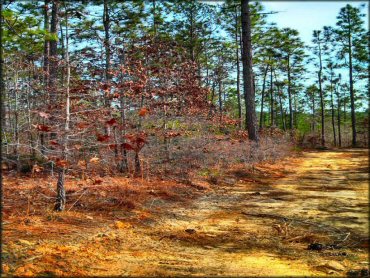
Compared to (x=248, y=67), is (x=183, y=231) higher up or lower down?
lower down

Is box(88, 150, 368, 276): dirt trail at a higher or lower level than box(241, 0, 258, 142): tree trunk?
lower

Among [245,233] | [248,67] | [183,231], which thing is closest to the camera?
[245,233]

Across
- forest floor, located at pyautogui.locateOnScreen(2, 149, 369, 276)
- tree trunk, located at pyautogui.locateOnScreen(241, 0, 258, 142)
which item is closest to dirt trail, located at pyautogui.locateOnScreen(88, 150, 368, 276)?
forest floor, located at pyautogui.locateOnScreen(2, 149, 369, 276)

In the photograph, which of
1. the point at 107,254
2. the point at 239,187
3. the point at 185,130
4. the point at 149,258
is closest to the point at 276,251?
the point at 149,258

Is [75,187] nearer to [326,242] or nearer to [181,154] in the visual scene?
[181,154]

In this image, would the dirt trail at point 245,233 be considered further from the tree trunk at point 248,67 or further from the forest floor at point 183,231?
the tree trunk at point 248,67

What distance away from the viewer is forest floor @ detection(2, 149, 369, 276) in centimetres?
400

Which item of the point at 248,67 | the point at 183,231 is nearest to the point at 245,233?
the point at 183,231

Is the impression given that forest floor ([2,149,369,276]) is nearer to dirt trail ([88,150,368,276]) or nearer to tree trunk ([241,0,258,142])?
dirt trail ([88,150,368,276])

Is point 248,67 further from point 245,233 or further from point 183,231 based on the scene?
point 183,231

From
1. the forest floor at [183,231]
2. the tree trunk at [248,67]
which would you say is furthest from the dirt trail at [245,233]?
the tree trunk at [248,67]

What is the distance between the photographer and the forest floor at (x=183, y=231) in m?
4.00

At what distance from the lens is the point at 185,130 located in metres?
11.8

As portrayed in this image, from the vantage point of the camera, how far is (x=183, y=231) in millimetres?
5629
